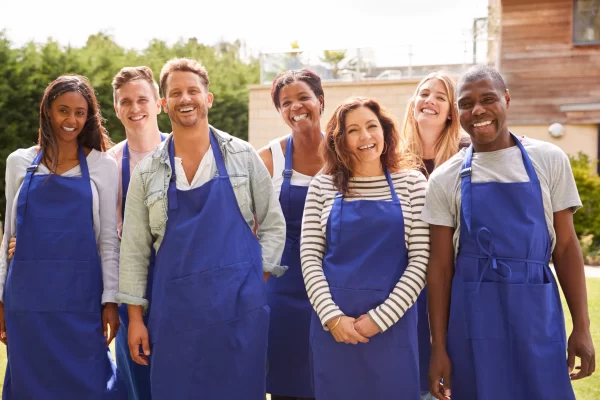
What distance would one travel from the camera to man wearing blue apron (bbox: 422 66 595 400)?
2.55 meters

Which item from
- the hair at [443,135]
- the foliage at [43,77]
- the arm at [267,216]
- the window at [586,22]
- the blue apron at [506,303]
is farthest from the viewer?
the window at [586,22]

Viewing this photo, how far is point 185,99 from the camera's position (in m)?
3.05

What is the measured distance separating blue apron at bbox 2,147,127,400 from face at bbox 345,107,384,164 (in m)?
1.26

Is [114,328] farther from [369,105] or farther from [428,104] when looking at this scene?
[428,104]

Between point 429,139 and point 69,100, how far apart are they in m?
1.81

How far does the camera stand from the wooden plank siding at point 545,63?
14.0m

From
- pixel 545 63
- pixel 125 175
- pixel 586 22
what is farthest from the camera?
pixel 545 63

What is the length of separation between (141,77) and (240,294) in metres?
1.50

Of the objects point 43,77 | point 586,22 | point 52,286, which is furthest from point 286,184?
point 586,22

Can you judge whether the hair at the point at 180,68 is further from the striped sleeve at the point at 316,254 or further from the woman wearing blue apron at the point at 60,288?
the striped sleeve at the point at 316,254

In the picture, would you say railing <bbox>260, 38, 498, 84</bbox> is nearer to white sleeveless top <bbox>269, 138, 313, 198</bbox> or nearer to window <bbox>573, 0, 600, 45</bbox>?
window <bbox>573, 0, 600, 45</bbox>

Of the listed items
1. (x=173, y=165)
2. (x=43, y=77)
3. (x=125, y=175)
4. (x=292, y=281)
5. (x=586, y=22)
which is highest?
(x=586, y=22)

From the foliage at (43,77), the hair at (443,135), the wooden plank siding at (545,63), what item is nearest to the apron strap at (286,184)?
the hair at (443,135)

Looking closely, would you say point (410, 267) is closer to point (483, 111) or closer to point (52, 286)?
point (483, 111)
